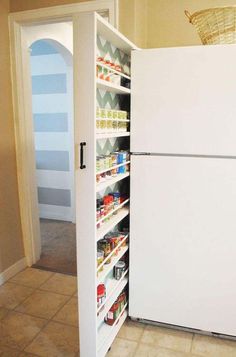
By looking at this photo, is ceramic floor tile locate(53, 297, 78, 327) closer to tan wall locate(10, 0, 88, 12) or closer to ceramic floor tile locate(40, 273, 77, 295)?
ceramic floor tile locate(40, 273, 77, 295)

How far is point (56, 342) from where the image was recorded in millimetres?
1875

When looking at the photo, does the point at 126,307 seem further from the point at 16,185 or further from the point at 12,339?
the point at 16,185

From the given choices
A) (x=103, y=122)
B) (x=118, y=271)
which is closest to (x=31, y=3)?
(x=103, y=122)

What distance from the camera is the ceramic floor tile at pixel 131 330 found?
1906 millimetres

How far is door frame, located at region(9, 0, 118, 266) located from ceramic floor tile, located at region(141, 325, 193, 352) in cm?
139

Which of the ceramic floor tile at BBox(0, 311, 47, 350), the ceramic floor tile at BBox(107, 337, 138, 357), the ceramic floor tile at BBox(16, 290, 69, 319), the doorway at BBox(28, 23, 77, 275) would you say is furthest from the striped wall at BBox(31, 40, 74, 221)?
the ceramic floor tile at BBox(107, 337, 138, 357)

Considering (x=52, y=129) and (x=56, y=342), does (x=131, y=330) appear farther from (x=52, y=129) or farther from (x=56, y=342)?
(x=52, y=129)

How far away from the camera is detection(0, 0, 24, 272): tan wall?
2.43 m

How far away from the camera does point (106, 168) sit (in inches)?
63.2

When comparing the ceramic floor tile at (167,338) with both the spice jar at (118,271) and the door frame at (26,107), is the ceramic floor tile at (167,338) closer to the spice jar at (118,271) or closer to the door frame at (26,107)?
the spice jar at (118,271)

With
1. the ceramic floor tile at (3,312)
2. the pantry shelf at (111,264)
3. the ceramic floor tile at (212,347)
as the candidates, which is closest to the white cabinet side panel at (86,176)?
the pantry shelf at (111,264)

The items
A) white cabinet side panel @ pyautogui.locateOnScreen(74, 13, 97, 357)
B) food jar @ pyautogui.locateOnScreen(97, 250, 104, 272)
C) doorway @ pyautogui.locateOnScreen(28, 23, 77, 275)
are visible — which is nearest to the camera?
white cabinet side panel @ pyautogui.locateOnScreen(74, 13, 97, 357)

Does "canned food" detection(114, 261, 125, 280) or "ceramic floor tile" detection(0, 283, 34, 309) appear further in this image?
"ceramic floor tile" detection(0, 283, 34, 309)

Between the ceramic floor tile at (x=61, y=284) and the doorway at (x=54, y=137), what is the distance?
81 cm
